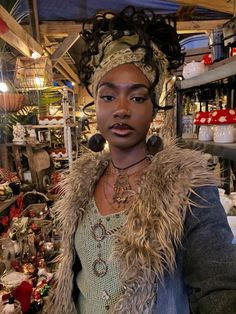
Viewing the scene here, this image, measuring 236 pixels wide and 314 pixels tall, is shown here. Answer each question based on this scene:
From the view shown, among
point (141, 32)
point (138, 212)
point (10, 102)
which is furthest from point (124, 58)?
point (10, 102)

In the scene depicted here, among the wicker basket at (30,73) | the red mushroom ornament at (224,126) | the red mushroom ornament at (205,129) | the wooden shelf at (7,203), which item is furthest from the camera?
the wicker basket at (30,73)

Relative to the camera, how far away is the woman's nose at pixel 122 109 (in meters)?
0.71

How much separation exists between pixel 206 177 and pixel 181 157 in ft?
0.30

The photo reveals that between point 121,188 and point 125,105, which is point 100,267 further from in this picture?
point 125,105

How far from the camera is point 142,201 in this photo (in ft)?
2.31

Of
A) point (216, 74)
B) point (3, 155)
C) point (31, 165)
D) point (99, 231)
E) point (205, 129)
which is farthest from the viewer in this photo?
point (31, 165)

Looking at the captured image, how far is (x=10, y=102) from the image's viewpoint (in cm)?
261

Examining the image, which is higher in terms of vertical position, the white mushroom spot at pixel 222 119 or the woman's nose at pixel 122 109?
the woman's nose at pixel 122 109

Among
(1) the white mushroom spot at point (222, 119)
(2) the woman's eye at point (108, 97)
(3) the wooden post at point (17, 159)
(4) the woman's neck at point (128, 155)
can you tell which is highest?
(2) the woman's eye at point (108, 97)

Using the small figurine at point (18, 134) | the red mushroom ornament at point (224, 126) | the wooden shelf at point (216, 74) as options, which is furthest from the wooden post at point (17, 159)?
the red mushroom ornament at point (224, 126)

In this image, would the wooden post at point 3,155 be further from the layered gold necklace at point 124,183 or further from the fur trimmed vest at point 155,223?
the fur trimmed vest at point 155,223

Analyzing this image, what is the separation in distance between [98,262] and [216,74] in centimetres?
79

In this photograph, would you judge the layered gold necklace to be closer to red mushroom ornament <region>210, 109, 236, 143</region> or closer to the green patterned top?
the green patterned top

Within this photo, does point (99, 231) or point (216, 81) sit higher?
point (216, 81)
